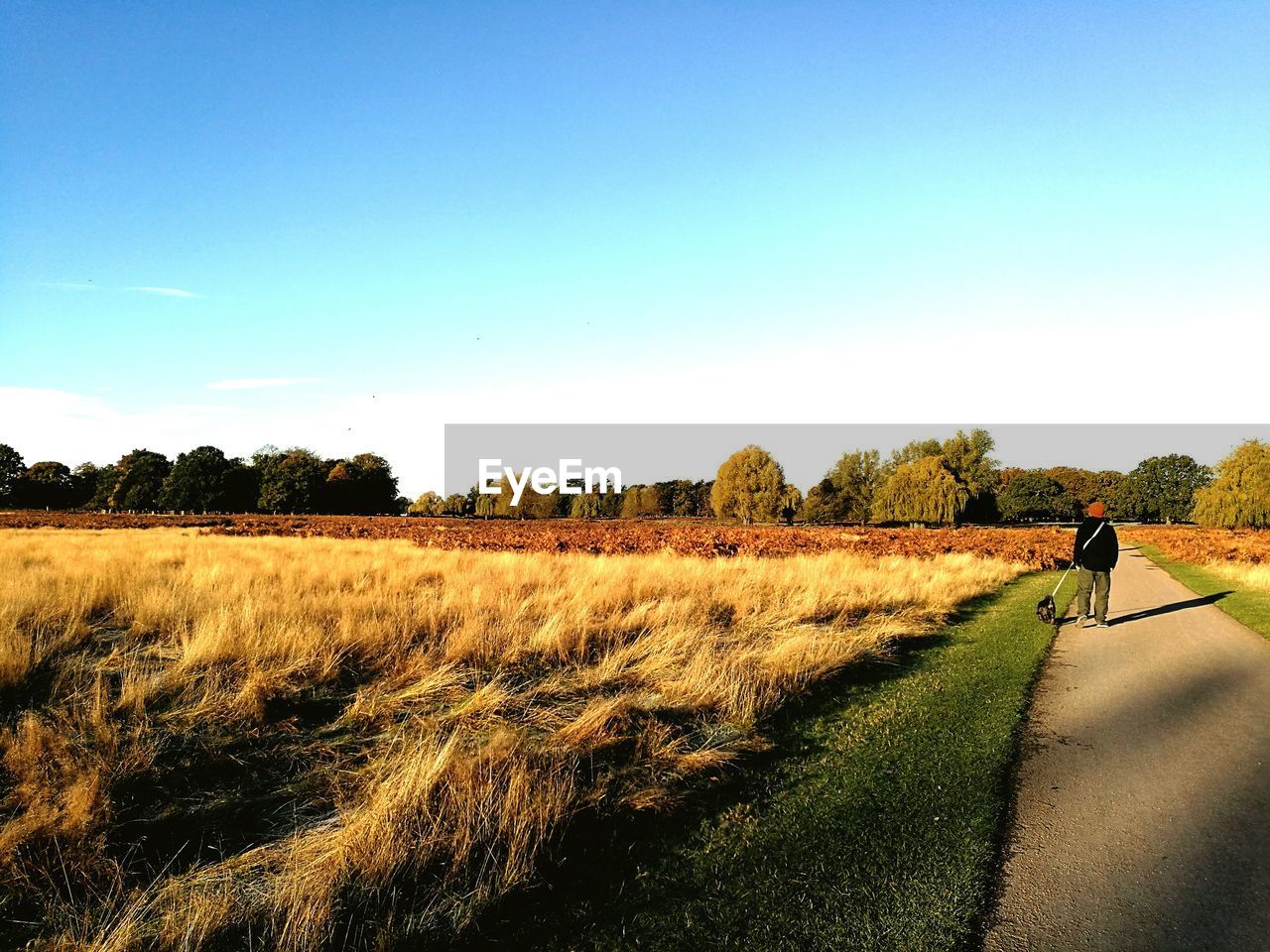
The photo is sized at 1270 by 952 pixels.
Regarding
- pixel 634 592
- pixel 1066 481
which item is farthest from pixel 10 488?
pixel 1066 481

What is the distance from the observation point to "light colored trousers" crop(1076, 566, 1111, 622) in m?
11.5

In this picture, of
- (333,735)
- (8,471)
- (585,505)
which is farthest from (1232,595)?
(8,471)

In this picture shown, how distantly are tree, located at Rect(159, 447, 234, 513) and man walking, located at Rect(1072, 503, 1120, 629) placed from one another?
95.6 metres

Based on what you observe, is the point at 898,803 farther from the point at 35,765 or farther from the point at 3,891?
the point at 35,765

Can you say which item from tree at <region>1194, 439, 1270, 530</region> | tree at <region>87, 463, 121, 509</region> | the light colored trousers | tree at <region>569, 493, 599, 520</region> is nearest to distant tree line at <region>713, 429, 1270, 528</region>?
tree at <region>1194, 439, 1270, 530</region>

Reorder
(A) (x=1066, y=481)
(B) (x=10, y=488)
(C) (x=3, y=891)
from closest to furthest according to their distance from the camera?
(C) (x=3, y=891) < (B) (x=10, y=488) < (A) (x=1066, y=481)

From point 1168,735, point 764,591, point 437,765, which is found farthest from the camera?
point 764,591

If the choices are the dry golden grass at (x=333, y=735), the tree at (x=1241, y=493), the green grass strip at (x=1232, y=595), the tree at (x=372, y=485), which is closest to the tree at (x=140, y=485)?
the tree at (x=372, y=485)

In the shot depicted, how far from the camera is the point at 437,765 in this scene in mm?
4309

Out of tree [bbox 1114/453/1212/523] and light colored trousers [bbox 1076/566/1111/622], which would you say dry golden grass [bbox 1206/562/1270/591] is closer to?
light colored trousers [bbox 1076/566/1111/622]

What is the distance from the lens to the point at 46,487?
92.6 meters

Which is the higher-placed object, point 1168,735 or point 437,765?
point 437,765

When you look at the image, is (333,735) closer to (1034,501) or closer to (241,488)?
(241,488)

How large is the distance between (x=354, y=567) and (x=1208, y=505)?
81.6 meters
